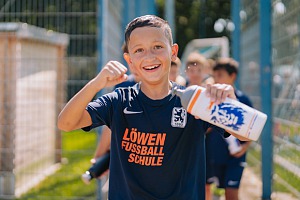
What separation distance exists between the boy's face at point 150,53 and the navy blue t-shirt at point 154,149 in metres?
0.14

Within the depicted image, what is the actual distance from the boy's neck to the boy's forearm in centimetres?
27

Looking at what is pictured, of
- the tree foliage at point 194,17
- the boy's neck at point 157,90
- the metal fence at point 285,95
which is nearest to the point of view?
the boy's neck at point 157,90

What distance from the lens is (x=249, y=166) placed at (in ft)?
25.2

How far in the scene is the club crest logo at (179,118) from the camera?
2.38 meters

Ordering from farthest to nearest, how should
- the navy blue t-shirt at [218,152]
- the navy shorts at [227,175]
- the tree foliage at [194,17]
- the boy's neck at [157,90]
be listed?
1. the tree foliage at [194,17]
2. the navy blue t-shirt at [218,152]
3. the navy shorts at [227,175]
4. the boy's neck at [157,90]

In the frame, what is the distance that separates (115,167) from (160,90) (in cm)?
42

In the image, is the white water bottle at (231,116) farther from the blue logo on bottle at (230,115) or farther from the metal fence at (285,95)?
the metal fence at (285,95)

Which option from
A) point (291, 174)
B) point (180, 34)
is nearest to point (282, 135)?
point (291, 174)

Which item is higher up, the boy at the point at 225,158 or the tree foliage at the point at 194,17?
the tree foliage at the point at 194,17

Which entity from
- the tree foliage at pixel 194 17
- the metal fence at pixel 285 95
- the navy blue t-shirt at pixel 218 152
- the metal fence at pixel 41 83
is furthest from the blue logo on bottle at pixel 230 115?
the tree foliage at pixel 194 17

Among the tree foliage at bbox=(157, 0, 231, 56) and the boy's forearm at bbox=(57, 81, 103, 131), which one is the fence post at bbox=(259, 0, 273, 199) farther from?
the tree foliage at bbox=(157, 0, 231, 56)

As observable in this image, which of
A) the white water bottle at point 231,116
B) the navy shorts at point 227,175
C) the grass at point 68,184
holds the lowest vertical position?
the grass at point 68,184

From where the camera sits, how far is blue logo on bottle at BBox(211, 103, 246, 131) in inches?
83.6

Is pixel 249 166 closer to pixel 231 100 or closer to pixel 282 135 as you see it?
pixel 282 135
